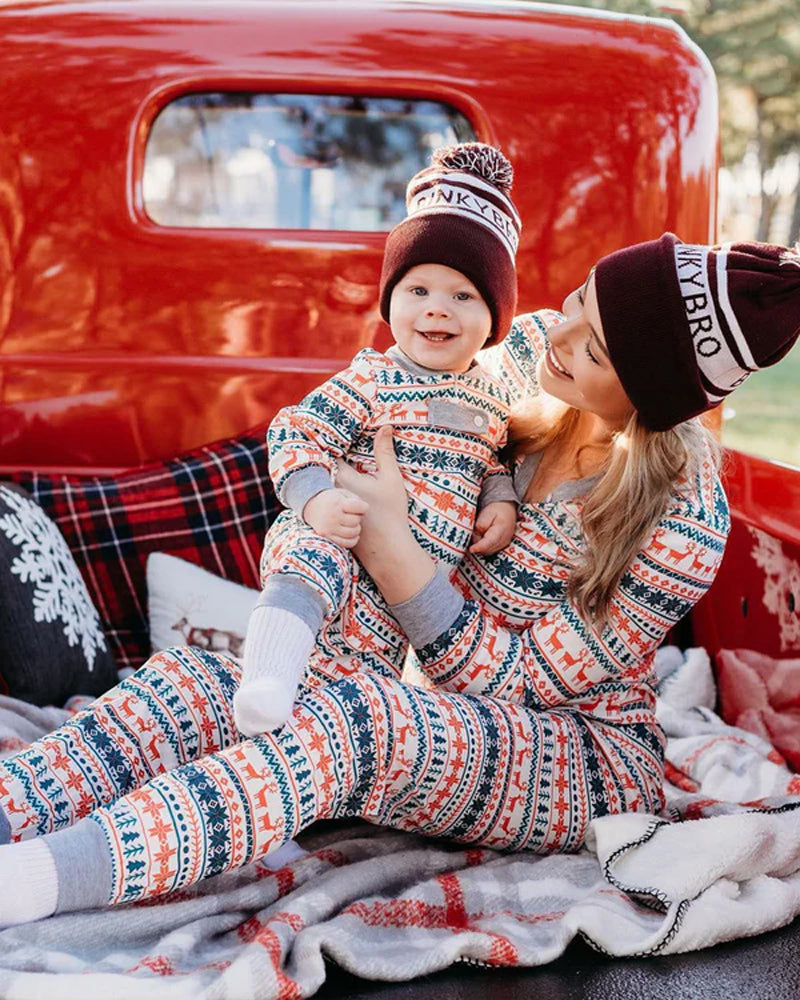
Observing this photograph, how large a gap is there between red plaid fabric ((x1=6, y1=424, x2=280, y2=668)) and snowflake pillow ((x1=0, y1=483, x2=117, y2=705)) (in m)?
0.11

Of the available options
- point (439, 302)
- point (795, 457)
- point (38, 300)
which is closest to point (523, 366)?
point (439, 302)

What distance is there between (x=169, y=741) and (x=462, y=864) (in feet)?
1.63

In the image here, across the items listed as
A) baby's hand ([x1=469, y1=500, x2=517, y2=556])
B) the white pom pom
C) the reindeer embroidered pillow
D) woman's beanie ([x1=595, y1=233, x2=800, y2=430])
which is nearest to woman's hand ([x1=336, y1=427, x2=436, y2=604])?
baby's hand ([x1=469, y1=500, x2=517, y2=556])

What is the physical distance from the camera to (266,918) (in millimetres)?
1666

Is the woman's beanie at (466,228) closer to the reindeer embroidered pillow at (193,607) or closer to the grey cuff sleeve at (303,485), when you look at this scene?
the grey cuff sleeve at (303,485)

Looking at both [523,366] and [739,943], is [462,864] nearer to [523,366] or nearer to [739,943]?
[739,943]

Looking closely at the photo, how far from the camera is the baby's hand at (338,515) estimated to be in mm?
1827

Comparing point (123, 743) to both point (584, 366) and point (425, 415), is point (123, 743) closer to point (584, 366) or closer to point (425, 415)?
point (425, 415)

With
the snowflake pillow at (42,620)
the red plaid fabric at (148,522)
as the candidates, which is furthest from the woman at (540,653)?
the red plaid fabric at (148,522)

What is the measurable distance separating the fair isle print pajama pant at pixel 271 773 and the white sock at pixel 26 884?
0.04 metres

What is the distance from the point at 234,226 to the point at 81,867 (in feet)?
6.05

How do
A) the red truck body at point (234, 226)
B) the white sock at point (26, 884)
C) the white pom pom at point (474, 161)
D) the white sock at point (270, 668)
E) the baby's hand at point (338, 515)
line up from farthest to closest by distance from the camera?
the red truck body at point (234, 226)
the white pom pom at point (474, 161)
the baby's hand at point (338, 515)
the white sock at point (270, 668)
the white sock at point (26, 884)

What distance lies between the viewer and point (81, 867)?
1445 mm

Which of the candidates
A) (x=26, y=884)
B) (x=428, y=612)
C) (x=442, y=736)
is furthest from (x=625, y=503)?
(x=26, y=884)
